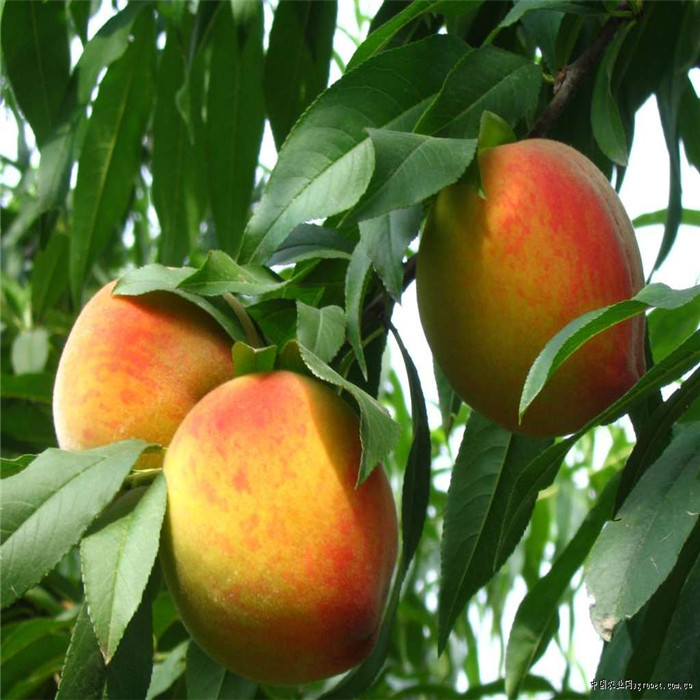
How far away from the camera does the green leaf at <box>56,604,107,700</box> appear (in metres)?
0.84

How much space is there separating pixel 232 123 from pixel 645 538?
865 millimetres

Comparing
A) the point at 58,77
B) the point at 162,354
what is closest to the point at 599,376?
the point at 162,354

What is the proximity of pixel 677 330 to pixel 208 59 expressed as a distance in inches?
25.7

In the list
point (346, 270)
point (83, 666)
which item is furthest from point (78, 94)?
point (83, 666)

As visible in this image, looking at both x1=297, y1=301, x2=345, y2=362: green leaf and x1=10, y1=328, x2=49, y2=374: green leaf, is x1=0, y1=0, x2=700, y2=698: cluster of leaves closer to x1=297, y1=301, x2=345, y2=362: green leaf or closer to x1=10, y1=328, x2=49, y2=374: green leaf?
x1=297, y1=301, x2=345, y2=362: green leaf

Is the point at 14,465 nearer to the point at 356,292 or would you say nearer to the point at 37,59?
the point at 356,292

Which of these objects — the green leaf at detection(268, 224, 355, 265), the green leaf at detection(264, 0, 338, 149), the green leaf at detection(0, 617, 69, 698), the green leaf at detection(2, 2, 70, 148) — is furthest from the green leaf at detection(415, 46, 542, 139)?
the green leaf at detection(0, 617, 69, 698)

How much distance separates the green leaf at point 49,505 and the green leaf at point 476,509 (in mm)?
357

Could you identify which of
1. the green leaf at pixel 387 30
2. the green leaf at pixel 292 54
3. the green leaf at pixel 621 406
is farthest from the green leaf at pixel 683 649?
the green leaf at pixel 292 54

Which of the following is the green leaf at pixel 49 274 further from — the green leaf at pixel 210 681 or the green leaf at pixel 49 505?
the green leaf at pixel 49 505

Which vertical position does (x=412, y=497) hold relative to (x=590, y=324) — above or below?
below

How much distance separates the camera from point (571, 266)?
2.68 feet

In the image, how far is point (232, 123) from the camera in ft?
4.69

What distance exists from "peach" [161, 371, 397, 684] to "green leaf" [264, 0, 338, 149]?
60cm
